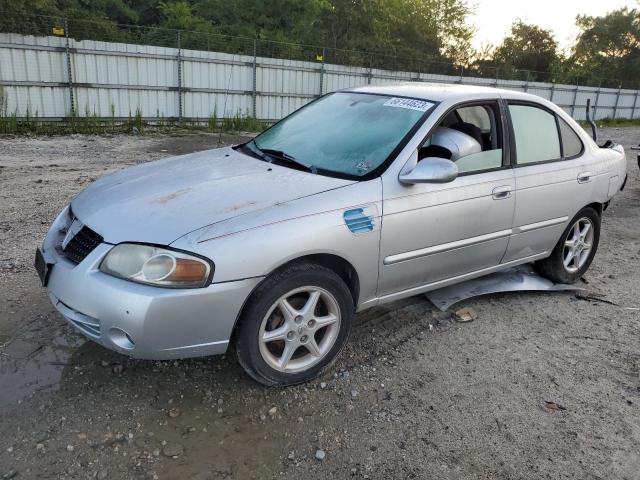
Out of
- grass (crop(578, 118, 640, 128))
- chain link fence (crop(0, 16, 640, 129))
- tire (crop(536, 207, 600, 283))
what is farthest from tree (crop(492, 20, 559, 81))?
tire (crop(536, 207, 600, 283))

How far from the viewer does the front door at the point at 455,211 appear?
3.20 metres

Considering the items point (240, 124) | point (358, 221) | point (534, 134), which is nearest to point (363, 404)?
point (358, 221)

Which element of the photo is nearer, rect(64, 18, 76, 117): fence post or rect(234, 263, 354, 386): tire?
rect(234, 263, 354, 386): tire

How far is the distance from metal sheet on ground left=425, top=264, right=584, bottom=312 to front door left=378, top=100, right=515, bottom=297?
360 millimetres

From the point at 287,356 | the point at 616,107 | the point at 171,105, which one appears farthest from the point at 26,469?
the point at 616,107

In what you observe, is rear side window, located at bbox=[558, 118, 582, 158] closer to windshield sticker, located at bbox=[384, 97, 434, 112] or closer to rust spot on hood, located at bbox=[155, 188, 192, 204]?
windshield sticker, located at bbox=[384, 97, 434, 112]

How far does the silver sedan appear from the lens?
101 inches

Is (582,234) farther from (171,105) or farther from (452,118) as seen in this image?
(171,105)

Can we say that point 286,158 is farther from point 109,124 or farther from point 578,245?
point 109,124

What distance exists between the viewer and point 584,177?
4395 millimetres

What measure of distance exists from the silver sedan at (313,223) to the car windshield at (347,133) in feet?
0.05

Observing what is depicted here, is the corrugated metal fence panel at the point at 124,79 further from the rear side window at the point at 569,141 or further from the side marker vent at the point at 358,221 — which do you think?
A: the side marker vent at the point at 358,221

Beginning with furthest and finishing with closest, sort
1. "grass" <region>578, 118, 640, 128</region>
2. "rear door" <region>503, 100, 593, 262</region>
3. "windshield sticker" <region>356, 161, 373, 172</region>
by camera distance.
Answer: "grass" <region>578, 118, 640, 128</region>, "rear door" <region>503, 100, 593, 262</region>, "windshield sticker" <region>356, 161, 373, 172</region>

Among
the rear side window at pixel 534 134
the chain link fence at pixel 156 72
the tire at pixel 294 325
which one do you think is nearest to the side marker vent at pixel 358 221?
the tire at pixel 294 325
